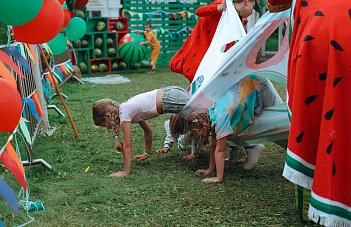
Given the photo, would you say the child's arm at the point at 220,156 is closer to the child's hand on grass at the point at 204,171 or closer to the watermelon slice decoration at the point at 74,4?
the child's hand on grass at the point at 204,171

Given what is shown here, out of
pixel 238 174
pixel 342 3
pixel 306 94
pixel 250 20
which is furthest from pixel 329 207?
pixel 250 20

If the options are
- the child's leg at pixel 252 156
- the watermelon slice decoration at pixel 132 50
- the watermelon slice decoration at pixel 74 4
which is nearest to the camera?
the child's leg at pixel 252 156

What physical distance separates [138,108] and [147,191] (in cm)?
80

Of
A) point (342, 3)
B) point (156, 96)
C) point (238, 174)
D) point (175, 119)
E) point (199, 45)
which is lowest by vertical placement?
point (238, 174)

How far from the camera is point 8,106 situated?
184cm

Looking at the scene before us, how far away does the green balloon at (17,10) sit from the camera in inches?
76.7

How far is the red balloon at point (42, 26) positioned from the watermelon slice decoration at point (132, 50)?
9085mm

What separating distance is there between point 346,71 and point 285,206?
1078 millimetres

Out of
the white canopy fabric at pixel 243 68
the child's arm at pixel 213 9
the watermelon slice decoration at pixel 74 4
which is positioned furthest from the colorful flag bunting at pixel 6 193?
the watermelon slice decoration at pixel 74 4

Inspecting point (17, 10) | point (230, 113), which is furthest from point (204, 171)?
point (17, 10)

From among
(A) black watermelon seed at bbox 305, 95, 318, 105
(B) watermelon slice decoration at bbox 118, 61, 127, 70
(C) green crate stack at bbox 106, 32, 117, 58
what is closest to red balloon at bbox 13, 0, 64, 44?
(A) black watermelon seed at bbox 305, 95, 318, 105

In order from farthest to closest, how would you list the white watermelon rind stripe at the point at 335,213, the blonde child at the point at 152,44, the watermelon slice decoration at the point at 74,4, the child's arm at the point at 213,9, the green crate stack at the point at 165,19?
the green crate stack at the point at 165,19 → the blonde child at the point at 152,44 → the watermelon slice decoration at the point at 74,4 → the child's arm at the point at 213,9 → the white watermelon rind stripe at the point at 335,213

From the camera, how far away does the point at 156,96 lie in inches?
140

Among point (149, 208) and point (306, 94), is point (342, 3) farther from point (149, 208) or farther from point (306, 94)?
point (149, 208)
